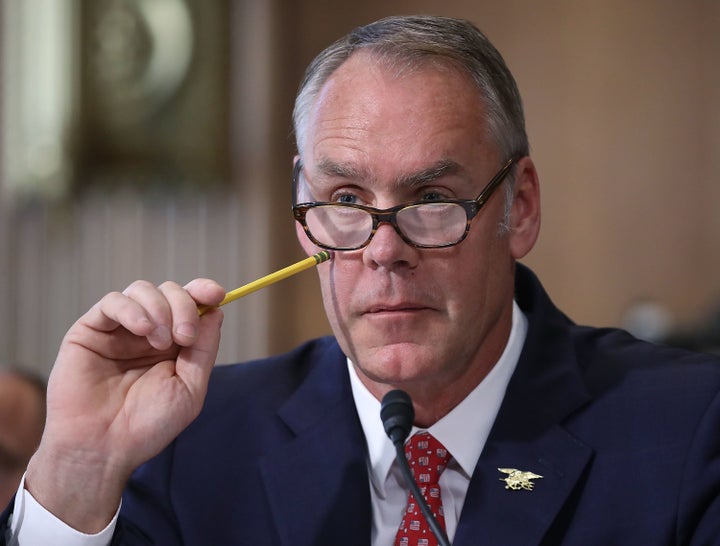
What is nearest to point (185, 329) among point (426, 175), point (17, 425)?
point (426, 175)

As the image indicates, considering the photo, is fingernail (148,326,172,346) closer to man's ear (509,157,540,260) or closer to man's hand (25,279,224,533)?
man's hand (25,279,224,533)

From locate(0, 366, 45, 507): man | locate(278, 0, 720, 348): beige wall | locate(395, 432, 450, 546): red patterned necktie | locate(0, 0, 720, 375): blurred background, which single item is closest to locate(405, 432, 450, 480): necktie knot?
locate(395, 432, 450, 546): red patterned necktie

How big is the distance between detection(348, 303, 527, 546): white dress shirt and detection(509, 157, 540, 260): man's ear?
22 centimetres

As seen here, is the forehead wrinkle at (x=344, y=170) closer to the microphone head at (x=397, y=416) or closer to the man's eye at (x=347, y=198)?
the man's eye at (x=347, y=198)

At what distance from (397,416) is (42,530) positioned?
0.64 m

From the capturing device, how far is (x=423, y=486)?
194cm

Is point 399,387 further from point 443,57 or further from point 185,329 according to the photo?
point 443,57

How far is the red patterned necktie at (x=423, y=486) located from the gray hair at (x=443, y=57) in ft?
1.61

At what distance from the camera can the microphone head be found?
62.1 inches

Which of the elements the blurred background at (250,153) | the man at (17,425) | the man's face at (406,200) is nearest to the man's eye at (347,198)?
the man's face at (406,200)

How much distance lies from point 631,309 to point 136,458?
3.55 m

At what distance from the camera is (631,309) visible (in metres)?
4.93

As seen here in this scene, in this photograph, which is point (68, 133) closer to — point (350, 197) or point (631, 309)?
point (631, 309)

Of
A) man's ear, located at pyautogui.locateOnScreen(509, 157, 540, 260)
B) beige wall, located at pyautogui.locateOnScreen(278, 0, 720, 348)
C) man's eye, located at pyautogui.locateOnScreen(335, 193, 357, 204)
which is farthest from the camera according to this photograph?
beige wall, located at pyautogui.locateOnScreen(278, 0, 720, 348)
